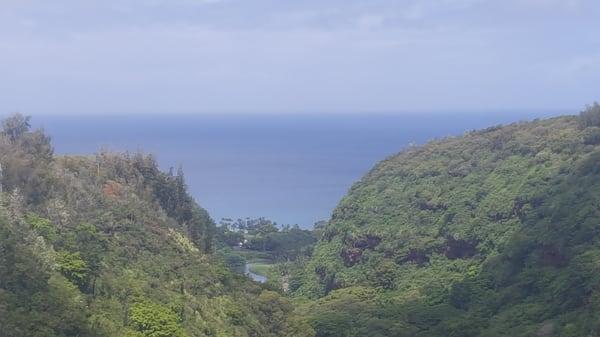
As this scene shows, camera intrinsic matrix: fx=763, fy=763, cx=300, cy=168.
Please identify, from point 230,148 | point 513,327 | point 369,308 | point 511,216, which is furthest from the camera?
point 230,148

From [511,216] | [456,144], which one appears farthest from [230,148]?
[511,216]

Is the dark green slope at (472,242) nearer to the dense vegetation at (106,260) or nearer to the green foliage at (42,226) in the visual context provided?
the dense vegetation at (106,260)

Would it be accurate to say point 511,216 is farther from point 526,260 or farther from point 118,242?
point 118,242

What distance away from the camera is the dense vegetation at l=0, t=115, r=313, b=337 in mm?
19750

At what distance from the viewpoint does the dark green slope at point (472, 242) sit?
31.0 meters

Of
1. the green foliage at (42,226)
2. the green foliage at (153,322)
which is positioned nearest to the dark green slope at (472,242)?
the green foliage at (153,322)

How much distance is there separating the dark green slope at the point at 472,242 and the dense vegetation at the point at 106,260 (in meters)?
7.01

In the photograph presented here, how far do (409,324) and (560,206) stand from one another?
9.17 metres

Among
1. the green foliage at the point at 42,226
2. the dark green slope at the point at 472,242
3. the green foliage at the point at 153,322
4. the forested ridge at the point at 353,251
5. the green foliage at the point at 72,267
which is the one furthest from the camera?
→ the dark green slope at the point at 472,242

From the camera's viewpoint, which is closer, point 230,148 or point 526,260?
point 526,260

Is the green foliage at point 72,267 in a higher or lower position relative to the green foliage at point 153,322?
higher

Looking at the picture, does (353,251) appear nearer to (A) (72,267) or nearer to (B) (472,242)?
(B) (472,242)

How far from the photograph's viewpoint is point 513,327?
29500 millimetres

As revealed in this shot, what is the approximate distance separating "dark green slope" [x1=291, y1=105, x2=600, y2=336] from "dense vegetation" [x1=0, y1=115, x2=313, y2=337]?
7.01 m
